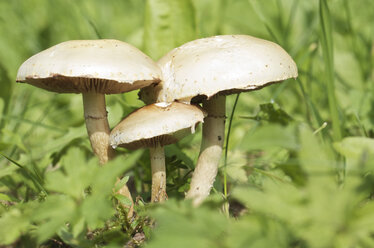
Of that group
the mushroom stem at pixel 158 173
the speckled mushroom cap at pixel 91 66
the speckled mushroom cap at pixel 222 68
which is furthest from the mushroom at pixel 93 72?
the mushroom stem at pixel 158 173

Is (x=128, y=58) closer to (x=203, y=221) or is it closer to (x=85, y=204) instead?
(x=85, y=204)

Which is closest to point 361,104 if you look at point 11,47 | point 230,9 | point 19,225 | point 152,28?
point 152,28

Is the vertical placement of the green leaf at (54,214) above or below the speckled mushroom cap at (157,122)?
above

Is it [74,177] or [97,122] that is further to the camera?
[97,122]

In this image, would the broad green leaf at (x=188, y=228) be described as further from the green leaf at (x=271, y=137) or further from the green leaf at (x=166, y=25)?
the green leaf at (x=166, y=25)

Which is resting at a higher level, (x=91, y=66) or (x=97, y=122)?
(x=91, y=66)

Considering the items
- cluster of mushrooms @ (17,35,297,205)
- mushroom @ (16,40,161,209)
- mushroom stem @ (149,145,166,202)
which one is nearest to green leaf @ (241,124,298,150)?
cluster of mushrooms @ (17,35,297,205)

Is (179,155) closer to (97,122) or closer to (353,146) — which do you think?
(97,122)

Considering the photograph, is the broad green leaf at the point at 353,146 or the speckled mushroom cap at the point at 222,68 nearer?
the broad green leaf at the point at 353,146

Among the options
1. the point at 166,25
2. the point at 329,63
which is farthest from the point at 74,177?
the point at 166,25
